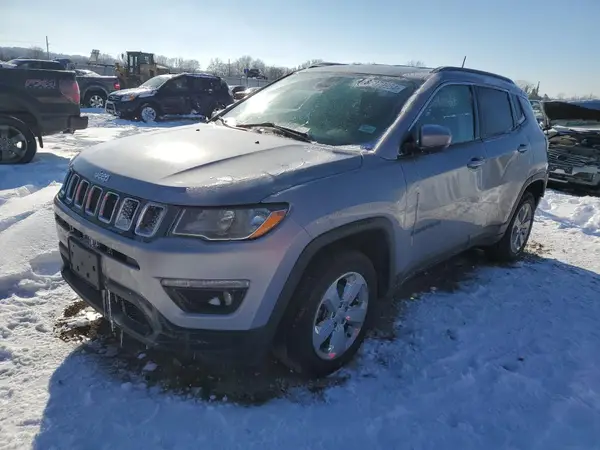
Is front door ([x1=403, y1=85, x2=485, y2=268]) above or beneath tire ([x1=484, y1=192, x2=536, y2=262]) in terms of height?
above

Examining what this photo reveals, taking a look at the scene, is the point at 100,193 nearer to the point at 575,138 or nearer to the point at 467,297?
the point at 467,297

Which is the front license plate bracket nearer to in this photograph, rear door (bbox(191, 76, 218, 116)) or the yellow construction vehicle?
rear door (bbox(191, 76, 218, 116))

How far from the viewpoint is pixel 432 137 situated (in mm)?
3066

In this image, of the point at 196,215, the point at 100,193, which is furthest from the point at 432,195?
the point at 100,193

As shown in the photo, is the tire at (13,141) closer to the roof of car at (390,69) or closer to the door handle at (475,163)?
the roof of car at (390,69)

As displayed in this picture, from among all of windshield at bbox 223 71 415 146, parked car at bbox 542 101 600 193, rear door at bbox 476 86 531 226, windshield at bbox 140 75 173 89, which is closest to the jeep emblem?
windshield at bbox 223 71 415 146

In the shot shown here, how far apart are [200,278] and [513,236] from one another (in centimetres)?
384

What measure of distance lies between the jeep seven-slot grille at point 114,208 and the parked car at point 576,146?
896cm

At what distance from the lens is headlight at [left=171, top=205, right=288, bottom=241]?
232 cm

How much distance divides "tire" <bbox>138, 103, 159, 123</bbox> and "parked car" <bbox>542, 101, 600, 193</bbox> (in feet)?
39.7

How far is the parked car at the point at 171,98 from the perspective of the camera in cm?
1634

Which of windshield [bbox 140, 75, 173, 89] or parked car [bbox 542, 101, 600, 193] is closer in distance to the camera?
parked car [bbox 542, 101, 600, 193]

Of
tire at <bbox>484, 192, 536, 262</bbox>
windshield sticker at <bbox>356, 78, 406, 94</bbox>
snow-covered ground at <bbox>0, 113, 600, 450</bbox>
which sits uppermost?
windshield sticker at <bbox>356, 78, 406, 94</bbox>

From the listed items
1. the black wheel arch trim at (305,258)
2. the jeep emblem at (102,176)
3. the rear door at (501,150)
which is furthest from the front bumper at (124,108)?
the black wheel arch trim at (305,258)
